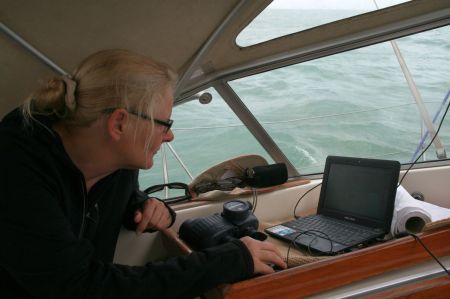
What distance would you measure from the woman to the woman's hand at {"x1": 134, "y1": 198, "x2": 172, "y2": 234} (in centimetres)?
21

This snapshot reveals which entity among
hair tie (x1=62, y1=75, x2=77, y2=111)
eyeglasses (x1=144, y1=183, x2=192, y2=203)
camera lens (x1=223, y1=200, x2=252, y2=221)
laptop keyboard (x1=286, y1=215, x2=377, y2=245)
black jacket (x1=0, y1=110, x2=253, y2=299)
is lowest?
eyeglasses (x1=144, y1=183, x2=192, y2=203)

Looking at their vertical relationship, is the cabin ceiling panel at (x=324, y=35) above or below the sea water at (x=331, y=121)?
above

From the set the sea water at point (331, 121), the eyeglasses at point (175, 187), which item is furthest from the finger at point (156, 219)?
the sea water at point (331, 121)

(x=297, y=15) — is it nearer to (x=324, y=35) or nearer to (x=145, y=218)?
(x=324, y=35)

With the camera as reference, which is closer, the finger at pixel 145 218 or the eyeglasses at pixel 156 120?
the eyeglasses at pixel 156 120

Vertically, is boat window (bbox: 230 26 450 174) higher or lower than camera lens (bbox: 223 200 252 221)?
lower

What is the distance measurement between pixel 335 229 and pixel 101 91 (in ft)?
3.00

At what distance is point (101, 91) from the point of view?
93 cm

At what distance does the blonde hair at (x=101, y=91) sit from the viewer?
928 mm

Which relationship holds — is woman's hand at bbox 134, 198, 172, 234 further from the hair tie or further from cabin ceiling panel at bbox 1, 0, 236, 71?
cabin ceiling panel at bbox 1, 0, 236, 71

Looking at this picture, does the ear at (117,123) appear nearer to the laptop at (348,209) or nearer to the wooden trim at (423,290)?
the laptop at (348,209)

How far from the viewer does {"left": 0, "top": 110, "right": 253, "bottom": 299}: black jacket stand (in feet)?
2.54

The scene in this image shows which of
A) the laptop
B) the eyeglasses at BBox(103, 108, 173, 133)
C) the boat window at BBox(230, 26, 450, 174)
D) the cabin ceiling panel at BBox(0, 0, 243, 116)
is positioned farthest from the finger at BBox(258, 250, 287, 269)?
the boat window at BBox(230, 26, 450, 174)

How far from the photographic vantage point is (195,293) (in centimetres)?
91
